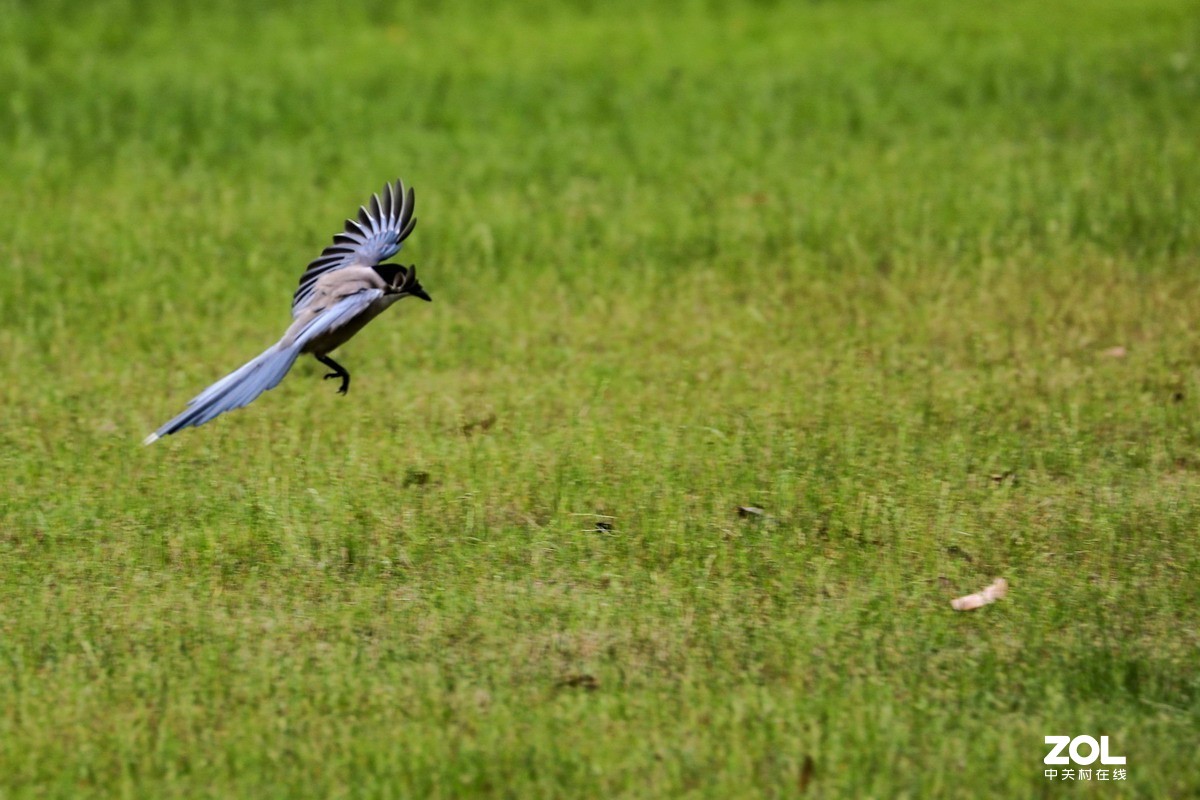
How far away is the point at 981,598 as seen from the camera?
5504mm

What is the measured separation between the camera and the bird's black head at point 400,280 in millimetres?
6723

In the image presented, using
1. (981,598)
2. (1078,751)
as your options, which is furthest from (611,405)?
(1078,751)

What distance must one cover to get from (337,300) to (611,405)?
1.51m

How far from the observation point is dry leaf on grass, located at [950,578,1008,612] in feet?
17.9

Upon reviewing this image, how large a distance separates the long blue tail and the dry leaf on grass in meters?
2.56

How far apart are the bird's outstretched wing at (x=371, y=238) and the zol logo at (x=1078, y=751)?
3787 mm

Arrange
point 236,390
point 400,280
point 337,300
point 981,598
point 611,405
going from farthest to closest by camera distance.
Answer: point 611,405, point 400,280, point 337,300, point 236,390, point 981,598

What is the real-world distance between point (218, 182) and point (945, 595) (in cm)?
673

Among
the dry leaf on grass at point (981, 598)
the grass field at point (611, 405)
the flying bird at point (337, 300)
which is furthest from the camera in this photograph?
the flying bird at point (337, 300)

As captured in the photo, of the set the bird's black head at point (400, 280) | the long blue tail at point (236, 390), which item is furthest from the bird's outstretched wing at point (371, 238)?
the long blue tail at point (236, 390)

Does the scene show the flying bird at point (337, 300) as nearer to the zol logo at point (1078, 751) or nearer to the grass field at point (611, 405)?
the grass field at point (611, 405)

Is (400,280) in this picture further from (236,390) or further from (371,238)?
(236,390)

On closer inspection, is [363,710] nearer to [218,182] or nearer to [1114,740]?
[1114,740]

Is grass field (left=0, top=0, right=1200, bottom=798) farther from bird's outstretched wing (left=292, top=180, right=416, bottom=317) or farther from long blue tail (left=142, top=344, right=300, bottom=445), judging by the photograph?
bird's outstretched wing (left=292, top=180, right=416, bottom=317)
